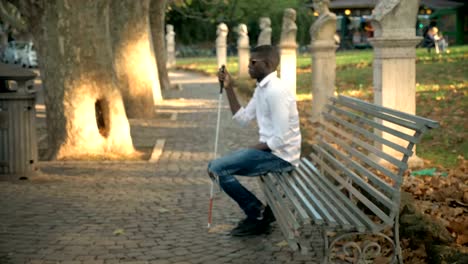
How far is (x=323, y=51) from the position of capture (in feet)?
49.9

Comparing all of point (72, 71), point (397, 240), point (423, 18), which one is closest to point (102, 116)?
point (72, 71)

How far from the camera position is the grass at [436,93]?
11898mm

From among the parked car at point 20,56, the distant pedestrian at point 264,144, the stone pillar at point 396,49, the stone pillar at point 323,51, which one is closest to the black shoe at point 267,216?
the distant pedestrian at point 264,144

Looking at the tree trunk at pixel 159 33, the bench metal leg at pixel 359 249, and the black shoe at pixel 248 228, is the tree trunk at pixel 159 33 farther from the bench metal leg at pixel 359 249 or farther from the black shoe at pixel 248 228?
the bench metal leg at pixel 359 249

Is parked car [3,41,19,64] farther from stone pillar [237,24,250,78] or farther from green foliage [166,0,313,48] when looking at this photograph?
stone pillar [237,24,250,78]

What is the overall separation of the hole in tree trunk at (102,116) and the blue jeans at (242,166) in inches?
227

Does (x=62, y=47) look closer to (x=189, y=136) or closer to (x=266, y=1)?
(x=189, y=136)

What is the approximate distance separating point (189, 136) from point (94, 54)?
3.47 meters

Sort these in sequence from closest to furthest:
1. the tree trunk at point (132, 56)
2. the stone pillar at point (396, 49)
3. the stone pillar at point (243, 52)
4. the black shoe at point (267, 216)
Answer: the black shoe at point (267, 216) < the stone pillar at point (396, 49) < the tree trunk at point (132, 56) < the stone pillar at point (243, 52)

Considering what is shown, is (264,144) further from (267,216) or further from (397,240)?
(397,240)

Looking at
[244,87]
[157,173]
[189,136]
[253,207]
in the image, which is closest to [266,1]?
[244,87]

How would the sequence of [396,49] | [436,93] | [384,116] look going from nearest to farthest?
1. [384,116]
2. [396,49]
3. [436,93]

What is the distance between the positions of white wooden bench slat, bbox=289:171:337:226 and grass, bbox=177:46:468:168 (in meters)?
4.13

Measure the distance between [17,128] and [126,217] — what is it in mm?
2742
